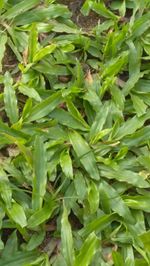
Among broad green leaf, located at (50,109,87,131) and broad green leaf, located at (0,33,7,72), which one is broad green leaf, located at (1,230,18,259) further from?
broad green leaf, located at (0,33,7,72)

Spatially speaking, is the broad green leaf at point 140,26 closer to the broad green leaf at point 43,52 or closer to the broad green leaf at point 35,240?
the broad green leaf at point 43,52

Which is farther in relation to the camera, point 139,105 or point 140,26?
point 140,26

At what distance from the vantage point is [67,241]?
224 cm

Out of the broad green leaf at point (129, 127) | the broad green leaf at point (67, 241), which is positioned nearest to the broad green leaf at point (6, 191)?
the broad green leaf at point (67, 241)

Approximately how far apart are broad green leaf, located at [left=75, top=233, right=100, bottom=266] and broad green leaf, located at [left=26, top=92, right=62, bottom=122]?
622 millimetres

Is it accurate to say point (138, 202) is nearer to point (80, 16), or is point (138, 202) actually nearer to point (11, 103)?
point (11, 103)

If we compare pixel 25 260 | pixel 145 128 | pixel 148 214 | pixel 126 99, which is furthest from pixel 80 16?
pixel 25 260

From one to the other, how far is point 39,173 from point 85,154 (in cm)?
24

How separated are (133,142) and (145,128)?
0.09 metres

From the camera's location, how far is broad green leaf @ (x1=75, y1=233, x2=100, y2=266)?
7.11ft

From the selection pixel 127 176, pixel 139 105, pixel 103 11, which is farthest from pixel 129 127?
pixel 103 11

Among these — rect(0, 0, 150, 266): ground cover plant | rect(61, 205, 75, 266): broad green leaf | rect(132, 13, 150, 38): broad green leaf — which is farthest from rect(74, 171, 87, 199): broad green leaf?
rect(132, 13, 150, 38): broad green leaf

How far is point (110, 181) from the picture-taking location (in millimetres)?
2496

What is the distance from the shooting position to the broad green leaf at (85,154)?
2426 millimetres
